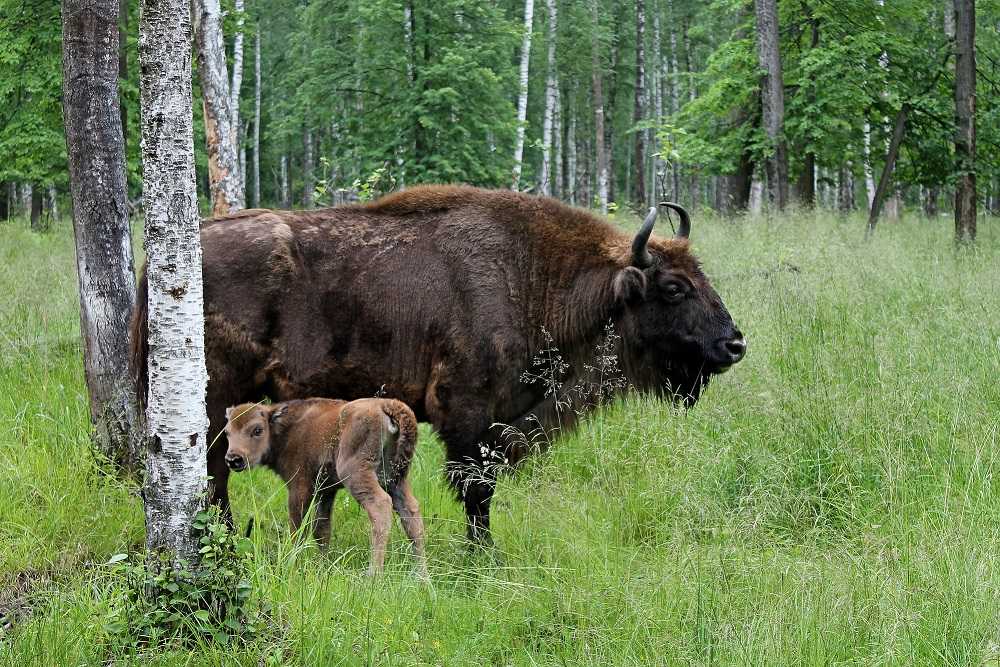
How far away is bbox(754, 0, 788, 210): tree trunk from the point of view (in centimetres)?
1642

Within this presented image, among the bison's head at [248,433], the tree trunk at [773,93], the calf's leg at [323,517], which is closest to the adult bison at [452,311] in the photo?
the bison's head at [248,433]

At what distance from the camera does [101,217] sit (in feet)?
19.6

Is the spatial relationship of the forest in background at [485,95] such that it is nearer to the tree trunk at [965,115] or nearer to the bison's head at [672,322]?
the tree trunk at [965,115]

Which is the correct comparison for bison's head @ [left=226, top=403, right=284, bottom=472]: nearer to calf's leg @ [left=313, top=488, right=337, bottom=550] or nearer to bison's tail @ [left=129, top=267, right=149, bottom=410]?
calf's leg @ [left=313, top=488, right=337, bottom=550]

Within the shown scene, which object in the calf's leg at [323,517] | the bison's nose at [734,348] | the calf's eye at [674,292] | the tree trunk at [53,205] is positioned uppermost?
the tree trunk at [53,205]

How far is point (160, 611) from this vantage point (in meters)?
3.57

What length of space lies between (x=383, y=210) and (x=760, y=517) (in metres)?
2.93

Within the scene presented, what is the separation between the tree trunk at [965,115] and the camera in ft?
42.2

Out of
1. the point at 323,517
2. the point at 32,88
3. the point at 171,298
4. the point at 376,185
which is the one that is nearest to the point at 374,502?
the point at 323,517

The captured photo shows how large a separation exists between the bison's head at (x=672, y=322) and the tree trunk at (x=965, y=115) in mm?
8485

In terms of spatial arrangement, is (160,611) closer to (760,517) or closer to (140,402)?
(140,402)

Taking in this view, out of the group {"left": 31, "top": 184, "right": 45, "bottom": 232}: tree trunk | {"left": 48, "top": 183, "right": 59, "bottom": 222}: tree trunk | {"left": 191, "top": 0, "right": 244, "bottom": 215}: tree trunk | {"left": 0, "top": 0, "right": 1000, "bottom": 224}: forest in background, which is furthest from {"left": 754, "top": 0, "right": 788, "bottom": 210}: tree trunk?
{"left": 48, "top": 183, "right": 59, "bottom": 222}: tree trunk

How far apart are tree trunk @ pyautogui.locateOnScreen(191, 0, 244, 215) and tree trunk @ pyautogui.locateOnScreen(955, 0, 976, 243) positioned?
9.81 metres

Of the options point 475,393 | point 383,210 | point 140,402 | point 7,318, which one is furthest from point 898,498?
point 7,318
